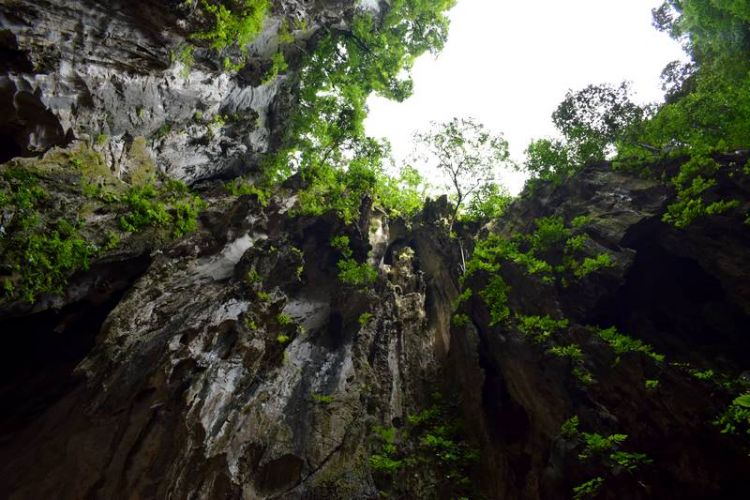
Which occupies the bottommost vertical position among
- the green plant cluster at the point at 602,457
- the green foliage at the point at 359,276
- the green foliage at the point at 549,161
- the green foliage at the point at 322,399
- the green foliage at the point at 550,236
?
the green plant cluster at the point at 602,457

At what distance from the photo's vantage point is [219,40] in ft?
42.4

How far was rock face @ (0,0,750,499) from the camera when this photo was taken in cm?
863

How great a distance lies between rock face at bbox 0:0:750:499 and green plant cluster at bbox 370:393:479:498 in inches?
2.5

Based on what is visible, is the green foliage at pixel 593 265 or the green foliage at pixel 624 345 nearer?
the green foliage at pixel 624 345

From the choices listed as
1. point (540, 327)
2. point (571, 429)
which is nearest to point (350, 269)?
point (540, 327)

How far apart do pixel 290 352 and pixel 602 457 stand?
31.3 ft

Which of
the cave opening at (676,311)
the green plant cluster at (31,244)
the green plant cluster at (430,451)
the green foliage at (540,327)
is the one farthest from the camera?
the green foliage at (540,327)

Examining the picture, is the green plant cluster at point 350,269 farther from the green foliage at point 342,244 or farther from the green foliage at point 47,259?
the green foliage at point 47,259

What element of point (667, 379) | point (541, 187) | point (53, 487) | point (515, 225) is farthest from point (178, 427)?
point (541, 187)

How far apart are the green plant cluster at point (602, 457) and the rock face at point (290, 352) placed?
0.17 feet

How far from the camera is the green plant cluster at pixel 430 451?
10.8 metres

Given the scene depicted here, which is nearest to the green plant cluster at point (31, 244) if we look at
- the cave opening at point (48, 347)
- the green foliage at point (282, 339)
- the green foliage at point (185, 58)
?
the cave opening at point (48, 347)

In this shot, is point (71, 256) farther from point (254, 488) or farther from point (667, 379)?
point (667, 379)

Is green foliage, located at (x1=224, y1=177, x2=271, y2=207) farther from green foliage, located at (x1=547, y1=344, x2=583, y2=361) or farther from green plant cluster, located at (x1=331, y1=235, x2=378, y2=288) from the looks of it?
green foliage, located at (x1=547, y1=344, x2=583, y2=361)
